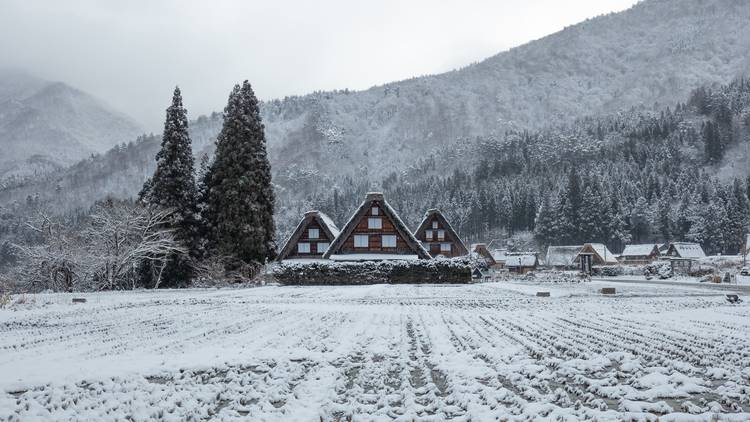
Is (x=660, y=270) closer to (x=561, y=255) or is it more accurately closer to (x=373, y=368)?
(x=561, y=255)

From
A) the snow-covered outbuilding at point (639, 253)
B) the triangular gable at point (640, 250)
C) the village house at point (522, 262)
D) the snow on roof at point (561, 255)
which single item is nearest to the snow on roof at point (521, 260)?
the village house at point (522, 262)

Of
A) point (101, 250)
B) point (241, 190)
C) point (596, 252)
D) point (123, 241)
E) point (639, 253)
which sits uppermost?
point (241, 190)

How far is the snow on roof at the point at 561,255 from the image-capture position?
89906 millimetres

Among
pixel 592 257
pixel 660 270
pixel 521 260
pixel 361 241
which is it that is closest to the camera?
pixel 361 241

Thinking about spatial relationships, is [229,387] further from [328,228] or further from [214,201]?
[328,228]

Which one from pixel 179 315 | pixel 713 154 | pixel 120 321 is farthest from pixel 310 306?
pixel 713 154

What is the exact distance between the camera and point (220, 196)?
3741cm

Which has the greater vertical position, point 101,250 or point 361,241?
point 361,241

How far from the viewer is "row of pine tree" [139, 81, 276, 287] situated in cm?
3625

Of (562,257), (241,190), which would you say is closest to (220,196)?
(241,190)

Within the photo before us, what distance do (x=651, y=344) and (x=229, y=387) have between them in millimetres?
7117

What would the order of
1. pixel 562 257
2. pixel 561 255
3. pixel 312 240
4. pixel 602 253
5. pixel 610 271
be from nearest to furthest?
1. pixel 312 240
2. pixel 610 271
3. pixel 602 253
4. pixel 562 257
5. pixel 561 255

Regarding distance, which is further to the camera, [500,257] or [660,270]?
[500,257]

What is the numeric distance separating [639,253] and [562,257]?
1619cm
